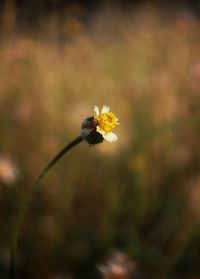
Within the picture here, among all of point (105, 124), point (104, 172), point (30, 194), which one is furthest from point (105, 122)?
point (104, 172)

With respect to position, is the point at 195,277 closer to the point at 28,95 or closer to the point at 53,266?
the point at 53,266

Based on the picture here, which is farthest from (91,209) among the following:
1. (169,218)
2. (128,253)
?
(128,253)

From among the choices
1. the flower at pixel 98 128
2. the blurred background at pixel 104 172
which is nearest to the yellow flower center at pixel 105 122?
the flower at pixel 98 128

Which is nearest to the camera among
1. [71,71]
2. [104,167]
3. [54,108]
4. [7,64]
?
[104,167]

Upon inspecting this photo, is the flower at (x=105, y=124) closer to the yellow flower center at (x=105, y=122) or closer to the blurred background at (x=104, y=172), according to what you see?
the yellow flower center at (x=105, y=122)

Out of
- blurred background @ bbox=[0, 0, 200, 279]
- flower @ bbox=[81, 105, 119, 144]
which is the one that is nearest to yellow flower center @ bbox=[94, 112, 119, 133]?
flower @ bbox=[81, 105, 119, 144]
